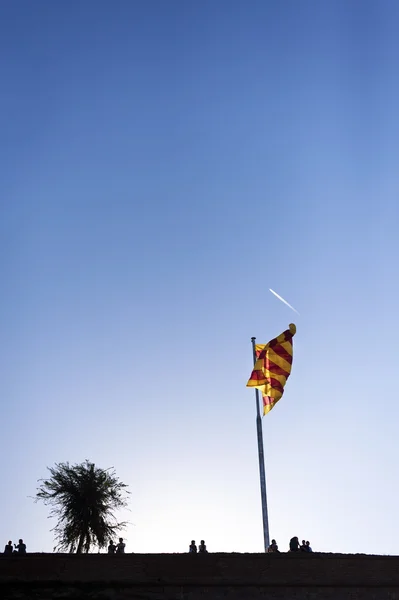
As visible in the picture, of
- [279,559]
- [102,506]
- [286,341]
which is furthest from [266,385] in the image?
[102,506]

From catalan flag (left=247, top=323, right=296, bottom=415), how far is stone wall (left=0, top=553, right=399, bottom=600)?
5.32 metres

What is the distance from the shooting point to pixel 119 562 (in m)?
19.5

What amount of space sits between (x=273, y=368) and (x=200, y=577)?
7.42 m

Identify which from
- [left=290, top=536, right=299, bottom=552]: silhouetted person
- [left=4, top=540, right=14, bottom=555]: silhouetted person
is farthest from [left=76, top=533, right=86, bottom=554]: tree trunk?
[left=290, top=536, right=299, bottom=552]: silhouetted person

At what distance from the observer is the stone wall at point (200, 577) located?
63.4 ft

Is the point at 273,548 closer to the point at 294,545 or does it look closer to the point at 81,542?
the point at 294,545

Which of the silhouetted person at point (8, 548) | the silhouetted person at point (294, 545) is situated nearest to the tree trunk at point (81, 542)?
the silhouetted person at point (8, 548)

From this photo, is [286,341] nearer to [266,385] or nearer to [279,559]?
[266,385]

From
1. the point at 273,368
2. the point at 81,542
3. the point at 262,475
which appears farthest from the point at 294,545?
the point at 81,542

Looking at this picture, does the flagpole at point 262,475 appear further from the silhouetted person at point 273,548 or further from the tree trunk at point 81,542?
the tree trunk at point 81,542

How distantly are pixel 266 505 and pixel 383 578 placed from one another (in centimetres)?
402

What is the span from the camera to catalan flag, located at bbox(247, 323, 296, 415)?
23781mm

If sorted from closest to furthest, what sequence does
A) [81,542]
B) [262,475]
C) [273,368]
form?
[262,475] → [273,368] → [81,542]

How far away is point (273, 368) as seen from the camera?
24.2m
